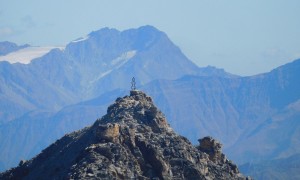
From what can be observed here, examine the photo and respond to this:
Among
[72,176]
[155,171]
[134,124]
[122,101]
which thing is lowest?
[72,176]

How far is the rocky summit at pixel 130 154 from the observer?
72938 mm

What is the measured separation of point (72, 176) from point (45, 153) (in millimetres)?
29948

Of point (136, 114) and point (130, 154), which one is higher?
point (136, 114)

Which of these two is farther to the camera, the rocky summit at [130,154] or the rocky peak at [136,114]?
the rocky peak at [136,114]

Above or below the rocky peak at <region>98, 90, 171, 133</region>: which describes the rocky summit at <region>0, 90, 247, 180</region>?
below

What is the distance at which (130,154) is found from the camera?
250 feet

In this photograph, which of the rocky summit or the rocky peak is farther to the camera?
the rocky peak

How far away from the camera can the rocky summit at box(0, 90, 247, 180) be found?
72.9 metres

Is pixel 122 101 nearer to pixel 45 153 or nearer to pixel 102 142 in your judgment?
pixel 45 153

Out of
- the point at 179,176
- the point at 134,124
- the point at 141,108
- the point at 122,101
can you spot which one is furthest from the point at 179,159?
the point at 122,101

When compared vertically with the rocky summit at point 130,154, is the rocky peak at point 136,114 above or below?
above

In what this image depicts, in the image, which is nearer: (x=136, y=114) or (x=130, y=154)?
(x=130, y=154)

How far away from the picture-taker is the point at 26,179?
88.7 meters

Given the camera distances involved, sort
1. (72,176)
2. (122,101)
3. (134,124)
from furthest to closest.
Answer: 1. (122,101)
2. (134,124)
3. (72,176)
